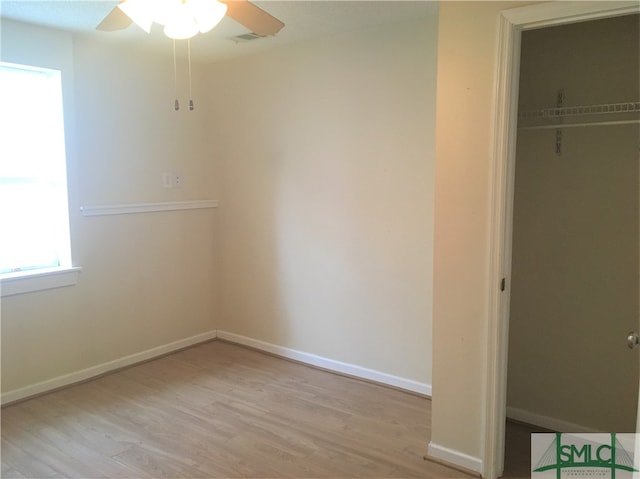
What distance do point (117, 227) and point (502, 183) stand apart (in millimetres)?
2729

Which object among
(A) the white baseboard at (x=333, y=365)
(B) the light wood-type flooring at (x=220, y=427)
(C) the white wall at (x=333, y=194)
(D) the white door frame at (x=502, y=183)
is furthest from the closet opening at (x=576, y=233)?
(A) the white baseboard at (x=333, y=365)

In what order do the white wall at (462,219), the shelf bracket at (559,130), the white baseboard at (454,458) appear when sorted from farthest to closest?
the shelf bracket at (559,130)
the white baseboard at (454,458)
the white wall at (462,219)

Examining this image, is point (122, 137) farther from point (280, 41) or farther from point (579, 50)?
point (579, 50)

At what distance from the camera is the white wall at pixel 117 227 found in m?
3.27

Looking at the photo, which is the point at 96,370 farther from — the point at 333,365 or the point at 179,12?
the point at 179,12

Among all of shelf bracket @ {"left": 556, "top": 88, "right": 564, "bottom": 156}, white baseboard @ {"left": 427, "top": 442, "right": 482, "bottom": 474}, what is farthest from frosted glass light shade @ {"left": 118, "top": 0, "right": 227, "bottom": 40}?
white baseboard @ {"left": 427, "top": 442, "right": 482, "bottom": 474}

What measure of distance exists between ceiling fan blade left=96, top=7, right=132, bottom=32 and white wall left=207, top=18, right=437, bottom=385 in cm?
160

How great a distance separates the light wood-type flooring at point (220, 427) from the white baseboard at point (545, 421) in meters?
0.22

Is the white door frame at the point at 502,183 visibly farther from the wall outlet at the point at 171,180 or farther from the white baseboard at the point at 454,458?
the wall outlet at the point at 171,180

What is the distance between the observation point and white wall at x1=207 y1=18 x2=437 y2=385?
3.19 metres

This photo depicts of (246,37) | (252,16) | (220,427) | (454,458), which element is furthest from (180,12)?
(454,458)

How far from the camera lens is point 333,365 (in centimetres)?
372

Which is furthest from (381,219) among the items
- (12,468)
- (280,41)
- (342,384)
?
(12,468)

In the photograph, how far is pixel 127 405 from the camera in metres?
3.18
